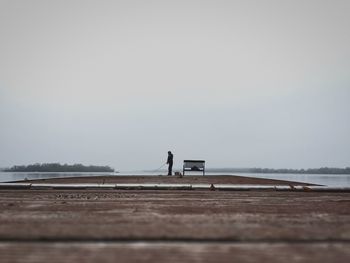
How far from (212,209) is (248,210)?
0.67m

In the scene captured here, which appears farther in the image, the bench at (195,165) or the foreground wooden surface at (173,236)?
the bench at (195,165)

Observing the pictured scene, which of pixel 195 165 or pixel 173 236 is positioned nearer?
pixel 173 236

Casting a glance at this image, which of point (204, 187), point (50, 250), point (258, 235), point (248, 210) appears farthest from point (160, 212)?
point (204, 187)

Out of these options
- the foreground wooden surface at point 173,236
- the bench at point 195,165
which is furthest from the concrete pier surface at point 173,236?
the bench at point 195,165

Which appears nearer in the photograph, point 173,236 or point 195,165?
point 173,236

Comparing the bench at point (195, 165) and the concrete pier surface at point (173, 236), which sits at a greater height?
the bench at point (195, 165)

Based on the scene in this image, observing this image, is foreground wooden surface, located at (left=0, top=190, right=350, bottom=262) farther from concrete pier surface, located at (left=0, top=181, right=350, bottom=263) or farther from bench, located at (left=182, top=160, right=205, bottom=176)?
bench, located at (left=182, top=160, right=205, bottom=176)

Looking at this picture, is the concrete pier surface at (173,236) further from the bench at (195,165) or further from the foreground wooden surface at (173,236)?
the bench at (195,165)

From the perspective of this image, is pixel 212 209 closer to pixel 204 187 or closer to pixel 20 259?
pixel 20 259

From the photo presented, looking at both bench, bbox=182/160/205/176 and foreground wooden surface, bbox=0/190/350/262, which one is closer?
foreground wooden surface, bbox=0/190/350/262

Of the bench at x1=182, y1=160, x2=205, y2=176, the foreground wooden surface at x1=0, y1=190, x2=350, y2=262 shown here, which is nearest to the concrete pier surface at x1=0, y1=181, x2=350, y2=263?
the foreground wooden surface at x1=0, y1=190, x2=350, y2=262

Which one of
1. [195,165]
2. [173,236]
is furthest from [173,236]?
[195,165]

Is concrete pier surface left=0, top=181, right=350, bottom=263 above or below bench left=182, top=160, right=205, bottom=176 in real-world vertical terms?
below

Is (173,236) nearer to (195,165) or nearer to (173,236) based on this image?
(173,236)
